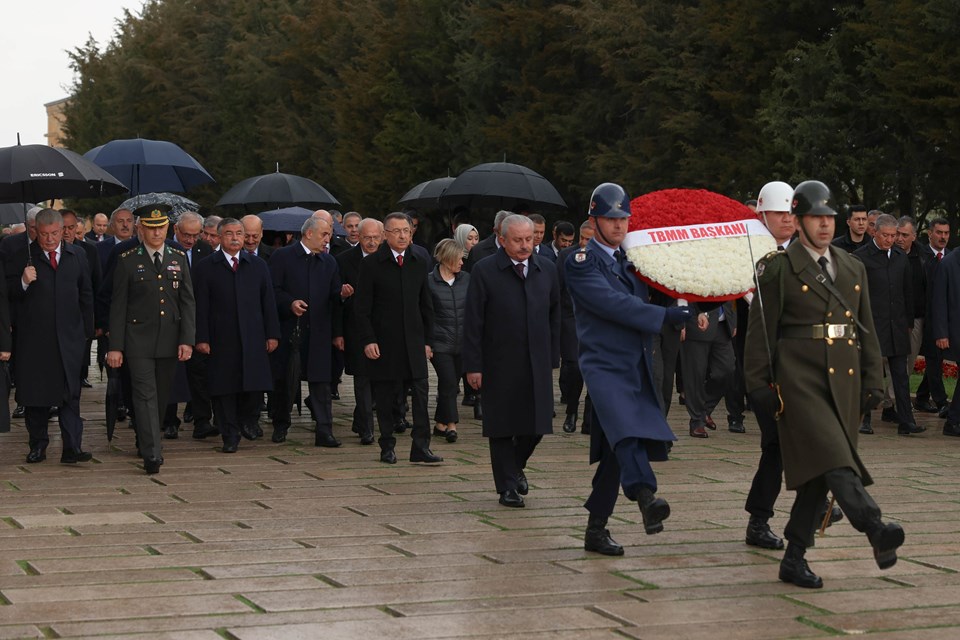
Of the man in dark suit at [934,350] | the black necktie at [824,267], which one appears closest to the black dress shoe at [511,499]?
the black necktie at [824,267]

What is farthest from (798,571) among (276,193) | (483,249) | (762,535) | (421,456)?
(276,193)

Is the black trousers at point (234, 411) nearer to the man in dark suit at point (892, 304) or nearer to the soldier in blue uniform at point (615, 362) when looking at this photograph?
the soldier in blue uniform at point (615, 362)

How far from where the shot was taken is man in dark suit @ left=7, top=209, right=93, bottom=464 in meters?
12.0

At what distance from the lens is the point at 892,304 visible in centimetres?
1470

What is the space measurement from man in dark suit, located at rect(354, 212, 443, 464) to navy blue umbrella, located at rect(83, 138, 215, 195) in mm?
7332

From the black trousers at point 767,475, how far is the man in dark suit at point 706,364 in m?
Result: 5.50

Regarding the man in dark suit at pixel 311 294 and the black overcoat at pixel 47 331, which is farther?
the man in dark suit at pixel 311 294

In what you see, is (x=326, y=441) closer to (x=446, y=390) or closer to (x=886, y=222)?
(x=446, y=390)

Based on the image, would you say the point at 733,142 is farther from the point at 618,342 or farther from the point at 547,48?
the point at 618,342

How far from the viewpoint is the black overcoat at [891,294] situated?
47.9 ft

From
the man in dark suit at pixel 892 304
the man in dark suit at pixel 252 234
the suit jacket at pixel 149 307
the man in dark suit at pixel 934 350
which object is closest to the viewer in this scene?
the suit jacket at pixel 149 307

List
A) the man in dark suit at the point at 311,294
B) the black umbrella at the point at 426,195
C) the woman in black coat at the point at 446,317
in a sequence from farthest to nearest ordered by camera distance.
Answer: the black umbrella at the point at 426,195, the woman in black coat at the point at 446,317, the man in dark suit at the point at 311,294

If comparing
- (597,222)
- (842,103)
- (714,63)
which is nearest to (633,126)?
(714,63)

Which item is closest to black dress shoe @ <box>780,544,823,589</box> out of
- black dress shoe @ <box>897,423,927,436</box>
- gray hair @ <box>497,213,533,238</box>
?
gray hair @ <box>497,213,533,238</box>
